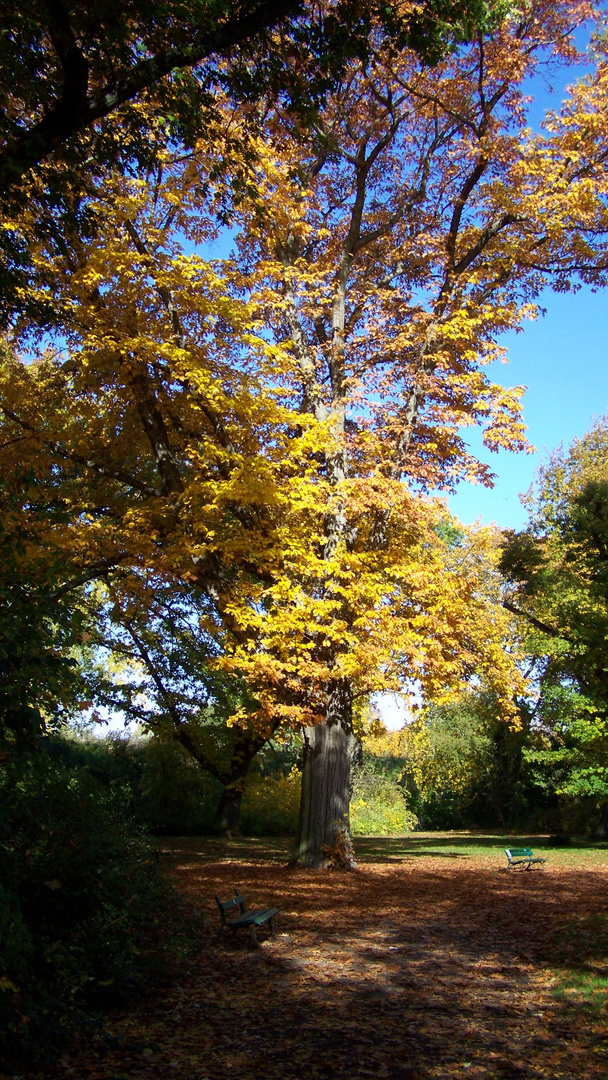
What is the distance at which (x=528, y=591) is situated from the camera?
24859 millimetres

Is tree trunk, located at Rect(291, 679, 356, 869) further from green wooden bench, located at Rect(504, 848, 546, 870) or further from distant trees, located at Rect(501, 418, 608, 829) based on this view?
distant trees, located at Rect(501, 418, 608, 829)

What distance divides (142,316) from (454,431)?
5598 millimetres

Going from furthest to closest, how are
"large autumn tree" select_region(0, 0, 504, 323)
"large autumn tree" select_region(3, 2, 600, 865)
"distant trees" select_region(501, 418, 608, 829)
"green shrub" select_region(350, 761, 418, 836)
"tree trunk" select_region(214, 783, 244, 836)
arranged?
1. "green shrub" select_region(350, 761, 418, 836)
2. "tree trunk" select_region(214, 783, 244, 836)
3. "distant trees" select_region(501, 418, 608, 829)
4. "large autumn tree" select_region(3, 2, 600, 865)
5. "large autumn tree" select_region(0, 0, 504, 323)

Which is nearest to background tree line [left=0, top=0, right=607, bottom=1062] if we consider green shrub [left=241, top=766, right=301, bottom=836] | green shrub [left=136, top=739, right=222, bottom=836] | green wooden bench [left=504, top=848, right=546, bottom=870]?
green wooden bench [left=504, top=848, right=546, bottom=870]

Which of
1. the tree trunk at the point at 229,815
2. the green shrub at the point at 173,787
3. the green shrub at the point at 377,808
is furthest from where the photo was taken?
the green shrub at the point at 377,808

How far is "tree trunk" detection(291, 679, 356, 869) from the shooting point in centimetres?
1258

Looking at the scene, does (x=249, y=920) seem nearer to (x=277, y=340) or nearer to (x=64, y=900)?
(x=64, y=900)

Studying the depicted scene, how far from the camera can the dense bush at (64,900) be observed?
4156 mm

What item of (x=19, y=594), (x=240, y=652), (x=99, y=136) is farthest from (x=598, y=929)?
(x=99, y=136)

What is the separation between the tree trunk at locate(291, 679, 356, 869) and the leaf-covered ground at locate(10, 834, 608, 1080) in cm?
200

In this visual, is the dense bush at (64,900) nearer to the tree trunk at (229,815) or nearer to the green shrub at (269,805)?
the tree trunk at (229,815)

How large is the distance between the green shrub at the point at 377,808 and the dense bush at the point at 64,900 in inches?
969

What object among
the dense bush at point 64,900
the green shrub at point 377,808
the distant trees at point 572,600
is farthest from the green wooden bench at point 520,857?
the green shrub at point 377,808

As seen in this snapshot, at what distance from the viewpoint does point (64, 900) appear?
16.5 feet
